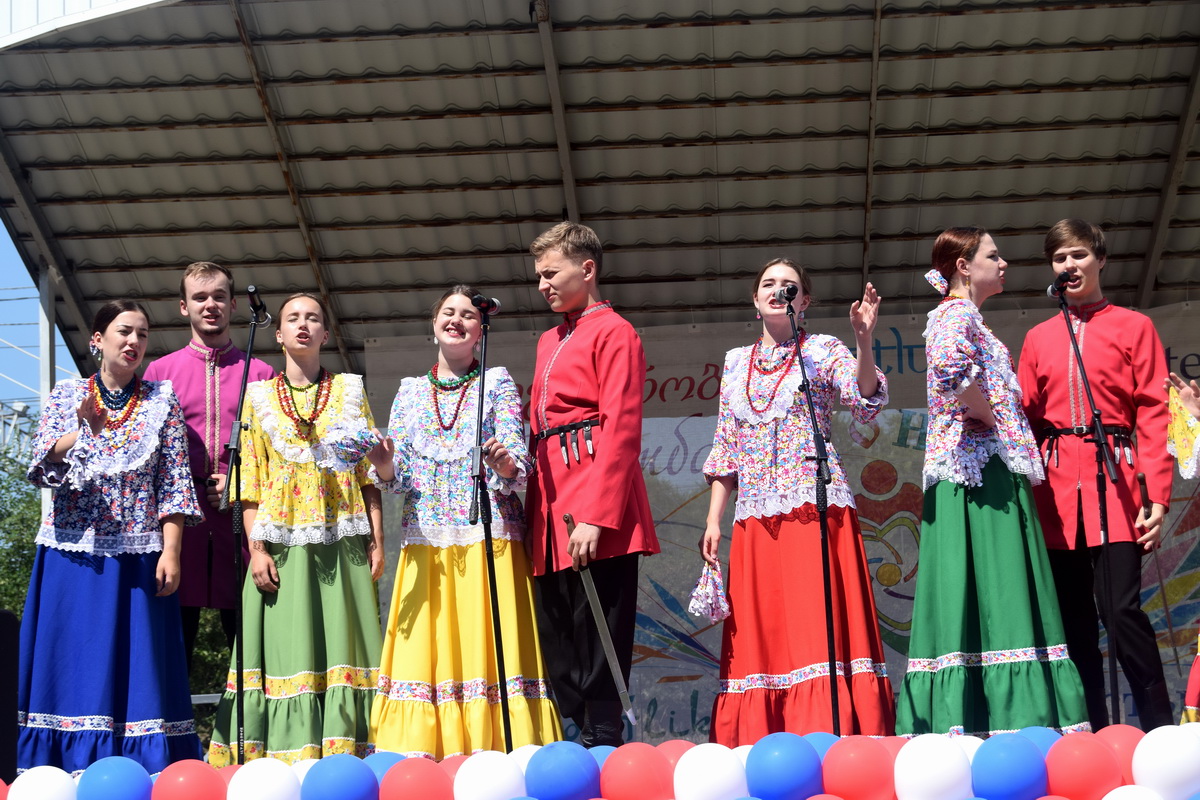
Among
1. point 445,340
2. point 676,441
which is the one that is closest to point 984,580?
point 445,340

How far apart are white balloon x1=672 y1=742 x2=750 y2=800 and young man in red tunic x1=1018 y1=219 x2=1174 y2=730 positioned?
1682mm

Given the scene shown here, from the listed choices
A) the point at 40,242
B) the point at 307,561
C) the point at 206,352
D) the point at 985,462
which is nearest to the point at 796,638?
the point at 985,462

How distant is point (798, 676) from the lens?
12.8 feet

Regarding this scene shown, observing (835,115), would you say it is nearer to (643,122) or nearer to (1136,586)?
(643,122)

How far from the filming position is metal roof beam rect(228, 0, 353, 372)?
6.48 meters

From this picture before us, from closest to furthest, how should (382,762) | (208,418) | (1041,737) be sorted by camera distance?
(1041,737) < (382,762) < (208,418)

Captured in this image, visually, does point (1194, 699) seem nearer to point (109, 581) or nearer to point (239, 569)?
point (239, 569)

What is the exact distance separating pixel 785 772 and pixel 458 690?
1500mm

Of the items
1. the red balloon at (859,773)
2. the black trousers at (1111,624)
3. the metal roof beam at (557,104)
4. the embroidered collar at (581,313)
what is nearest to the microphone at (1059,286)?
the black trousers at (1111,624)

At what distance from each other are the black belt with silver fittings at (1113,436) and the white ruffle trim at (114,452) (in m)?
3.13

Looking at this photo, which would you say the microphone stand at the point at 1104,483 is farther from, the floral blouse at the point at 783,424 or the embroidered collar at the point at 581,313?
the embroidered collar at the point at 581,313

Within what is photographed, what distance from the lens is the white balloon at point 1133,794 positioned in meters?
2.48

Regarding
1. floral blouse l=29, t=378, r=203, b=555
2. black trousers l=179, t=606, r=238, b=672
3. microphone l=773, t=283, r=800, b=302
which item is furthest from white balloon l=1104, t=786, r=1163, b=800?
black trousers l=179, t=606, r=238, b=672

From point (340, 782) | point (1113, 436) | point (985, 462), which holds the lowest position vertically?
point (340, 782)
